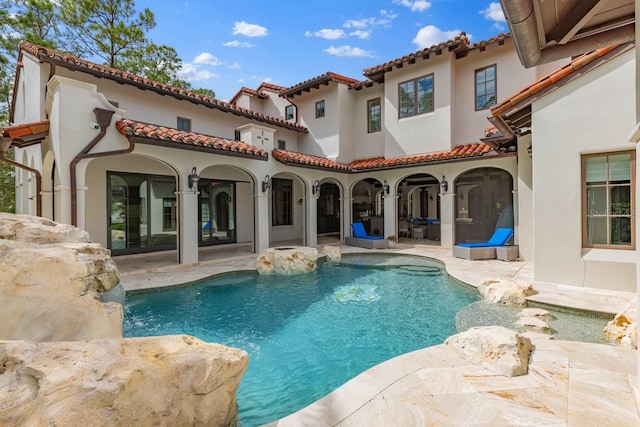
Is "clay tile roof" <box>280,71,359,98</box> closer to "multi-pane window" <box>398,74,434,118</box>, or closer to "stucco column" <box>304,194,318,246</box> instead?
"multi-pane window" <box>398,74,434,118</box>

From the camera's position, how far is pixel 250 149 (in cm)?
1173

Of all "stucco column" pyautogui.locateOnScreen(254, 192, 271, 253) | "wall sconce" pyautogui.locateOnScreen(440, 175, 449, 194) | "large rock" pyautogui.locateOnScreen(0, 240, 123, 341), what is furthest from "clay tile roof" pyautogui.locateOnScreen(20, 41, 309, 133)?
"wall sconce" pyautogui.locateOnScreen(440, 175, 449, 194)

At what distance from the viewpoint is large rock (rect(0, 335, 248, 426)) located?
5.97 feet

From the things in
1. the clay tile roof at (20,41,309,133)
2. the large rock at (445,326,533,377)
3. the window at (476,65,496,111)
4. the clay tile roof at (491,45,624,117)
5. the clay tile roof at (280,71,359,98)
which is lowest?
the large rock at (445,326,533,377)

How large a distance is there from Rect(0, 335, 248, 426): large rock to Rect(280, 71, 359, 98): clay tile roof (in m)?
15.9

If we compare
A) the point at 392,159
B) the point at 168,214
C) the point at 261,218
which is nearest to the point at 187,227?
the point at 261,218

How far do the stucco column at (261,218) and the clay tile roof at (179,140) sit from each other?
1.64 m

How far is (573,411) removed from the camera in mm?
2830

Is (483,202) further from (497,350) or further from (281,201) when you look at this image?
(497,350)

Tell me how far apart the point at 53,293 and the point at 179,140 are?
7544mm

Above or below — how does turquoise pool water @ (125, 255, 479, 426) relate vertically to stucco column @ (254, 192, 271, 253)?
below

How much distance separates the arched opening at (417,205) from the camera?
18.5 m

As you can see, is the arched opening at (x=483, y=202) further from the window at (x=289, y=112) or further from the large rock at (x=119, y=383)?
the large rock at (x=119, y=383)

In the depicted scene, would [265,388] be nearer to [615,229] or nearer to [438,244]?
[615,229]
